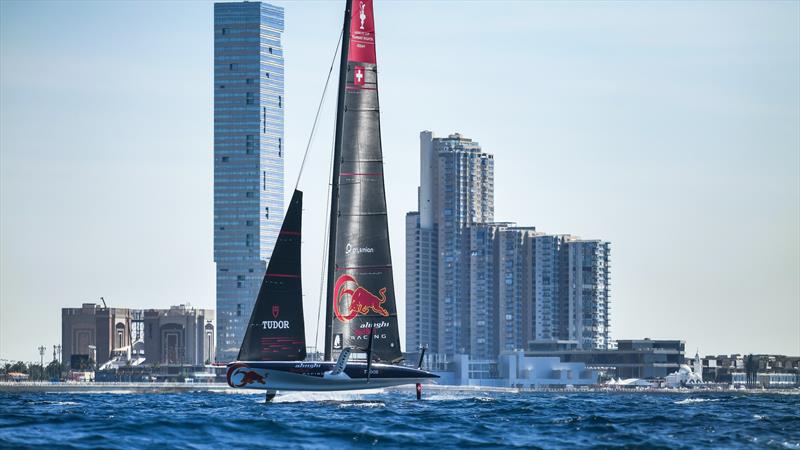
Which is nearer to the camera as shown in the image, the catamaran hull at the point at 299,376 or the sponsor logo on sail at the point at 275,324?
the catamaran hull at the point at 299,376

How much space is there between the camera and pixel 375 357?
72.1 metres


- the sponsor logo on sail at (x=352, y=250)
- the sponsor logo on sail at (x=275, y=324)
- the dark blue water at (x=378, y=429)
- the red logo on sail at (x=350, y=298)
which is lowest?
the dark blue water at (x=378, y=429)

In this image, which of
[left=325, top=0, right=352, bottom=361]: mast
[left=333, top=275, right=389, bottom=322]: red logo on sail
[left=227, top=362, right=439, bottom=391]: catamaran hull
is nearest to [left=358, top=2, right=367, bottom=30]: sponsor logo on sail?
[left=325, top=0, right=352, bottom=361]: mast

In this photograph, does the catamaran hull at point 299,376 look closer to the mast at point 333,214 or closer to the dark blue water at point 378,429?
the dark blue water at point 378,429

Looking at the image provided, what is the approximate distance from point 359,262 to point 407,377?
624 centimetres

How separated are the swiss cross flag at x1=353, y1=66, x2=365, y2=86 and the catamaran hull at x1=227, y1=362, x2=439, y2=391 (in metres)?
14.2

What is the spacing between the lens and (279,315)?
70.9 meters

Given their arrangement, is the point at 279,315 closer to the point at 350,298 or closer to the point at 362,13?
the point at 350,298

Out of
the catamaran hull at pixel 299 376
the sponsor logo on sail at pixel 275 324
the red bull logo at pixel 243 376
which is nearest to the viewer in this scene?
the red bull logo at pixel 243 376

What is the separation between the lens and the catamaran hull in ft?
227

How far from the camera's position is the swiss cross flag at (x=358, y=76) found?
73062 mm

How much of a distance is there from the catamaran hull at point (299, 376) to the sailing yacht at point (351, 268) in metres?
0.09

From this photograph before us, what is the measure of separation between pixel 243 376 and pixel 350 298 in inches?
269

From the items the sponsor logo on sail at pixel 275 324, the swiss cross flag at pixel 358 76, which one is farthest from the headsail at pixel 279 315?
the swiss cross flag at pixel 358 76
